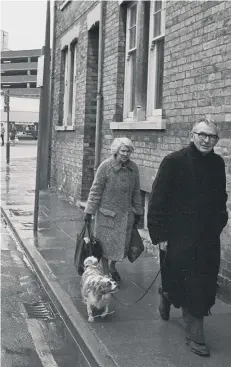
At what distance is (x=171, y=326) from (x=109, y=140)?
5.93 meters

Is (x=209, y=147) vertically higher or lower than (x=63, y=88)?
lower

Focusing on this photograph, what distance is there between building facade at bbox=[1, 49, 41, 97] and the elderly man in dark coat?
4796 inches

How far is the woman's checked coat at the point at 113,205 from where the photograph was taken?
6.58 meters

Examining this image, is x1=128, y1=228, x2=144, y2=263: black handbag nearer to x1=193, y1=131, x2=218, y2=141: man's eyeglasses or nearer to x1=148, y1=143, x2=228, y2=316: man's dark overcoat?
x1=148, y1=143, x2=228, y2=316: man's dark overcoat

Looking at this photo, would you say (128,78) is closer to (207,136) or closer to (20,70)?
(207,136)

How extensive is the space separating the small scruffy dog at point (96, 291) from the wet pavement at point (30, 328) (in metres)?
0.37

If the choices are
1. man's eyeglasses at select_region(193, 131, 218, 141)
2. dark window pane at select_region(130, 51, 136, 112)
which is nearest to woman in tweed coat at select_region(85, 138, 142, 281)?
man's eyeglasses at select_region(193, 131, 218, 141)

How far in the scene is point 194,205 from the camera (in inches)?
183

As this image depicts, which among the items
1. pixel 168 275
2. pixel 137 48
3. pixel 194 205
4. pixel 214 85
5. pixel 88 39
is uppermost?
pixel 88 39

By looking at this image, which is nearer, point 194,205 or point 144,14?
point 194,205

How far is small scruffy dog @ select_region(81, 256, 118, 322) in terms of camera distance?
5.27m

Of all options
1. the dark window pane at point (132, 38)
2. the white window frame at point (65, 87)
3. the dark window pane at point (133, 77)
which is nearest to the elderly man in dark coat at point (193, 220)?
the dark window pane at point (133, 77)

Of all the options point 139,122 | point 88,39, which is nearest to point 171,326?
point 139,122

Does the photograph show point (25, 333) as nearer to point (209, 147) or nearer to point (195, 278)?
point (195, 278)
